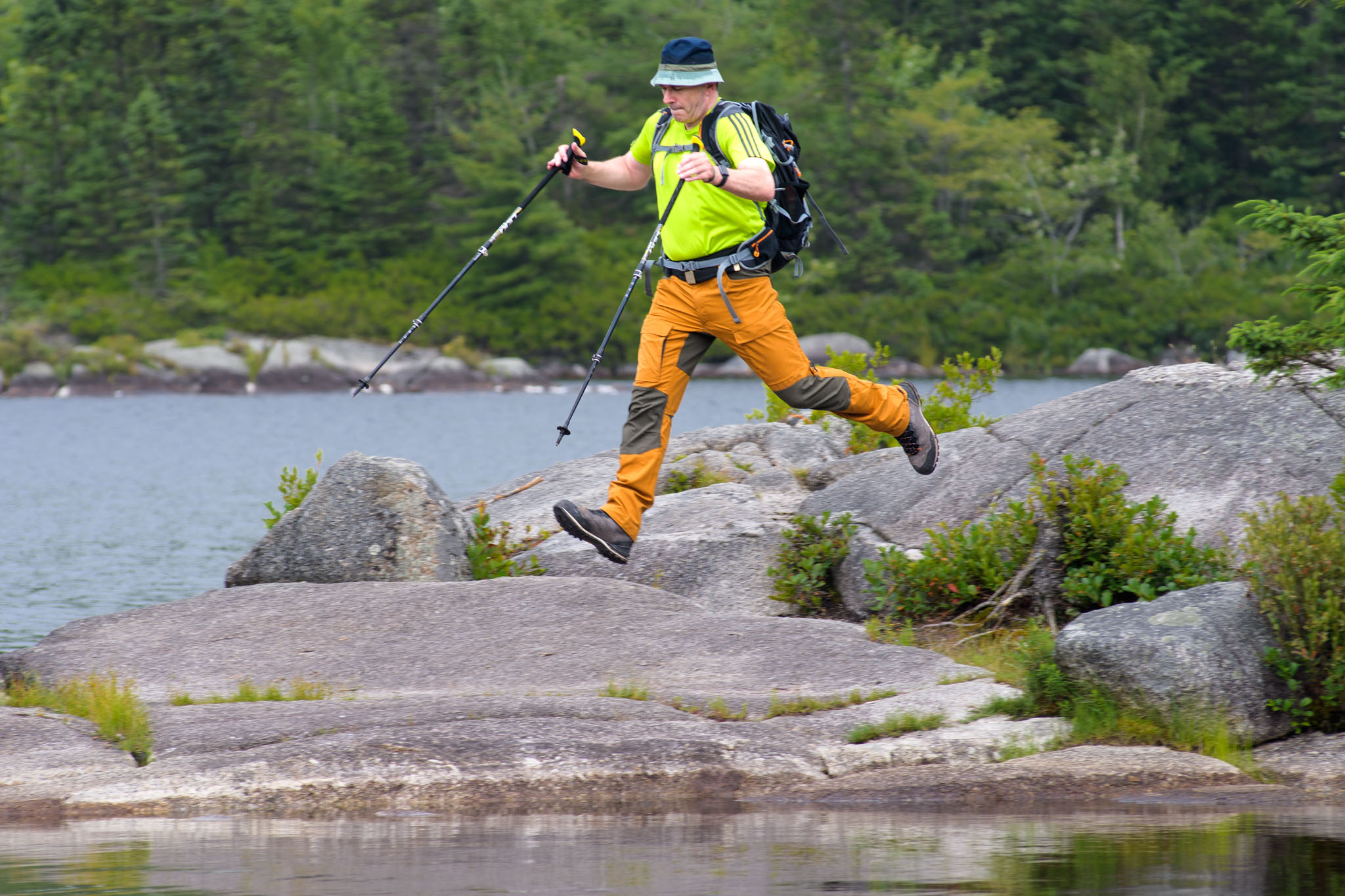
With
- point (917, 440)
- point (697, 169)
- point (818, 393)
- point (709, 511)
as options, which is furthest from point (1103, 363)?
point (697, 169)

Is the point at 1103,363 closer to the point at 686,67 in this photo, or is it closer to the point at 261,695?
the point at 686,67

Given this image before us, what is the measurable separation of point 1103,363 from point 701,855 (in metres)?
63.6

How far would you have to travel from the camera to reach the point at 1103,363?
6644 cm

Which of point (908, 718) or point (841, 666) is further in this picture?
point (841, 666)

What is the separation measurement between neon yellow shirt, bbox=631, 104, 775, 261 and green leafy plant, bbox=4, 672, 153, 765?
3.33m

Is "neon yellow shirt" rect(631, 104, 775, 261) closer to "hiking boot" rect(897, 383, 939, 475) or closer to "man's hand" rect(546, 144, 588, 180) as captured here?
"man's hand" rect(546, 144, 588, 180)

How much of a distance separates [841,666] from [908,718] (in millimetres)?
1018

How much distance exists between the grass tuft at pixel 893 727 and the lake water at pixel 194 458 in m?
8.13

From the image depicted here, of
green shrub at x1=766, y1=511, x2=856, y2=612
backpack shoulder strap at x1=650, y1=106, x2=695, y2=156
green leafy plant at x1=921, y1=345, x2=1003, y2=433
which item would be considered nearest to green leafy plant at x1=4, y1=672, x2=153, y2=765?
backpack shoulder strap at x1=650, y1=106, x2=695, y2=156

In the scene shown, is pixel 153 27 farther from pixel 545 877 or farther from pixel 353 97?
pixel 545 877

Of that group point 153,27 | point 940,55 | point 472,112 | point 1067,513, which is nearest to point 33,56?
point 153,27

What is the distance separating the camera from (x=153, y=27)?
79.6m

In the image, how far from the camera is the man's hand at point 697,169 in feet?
24.9

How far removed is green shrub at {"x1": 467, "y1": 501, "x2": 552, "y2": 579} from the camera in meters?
10.4
